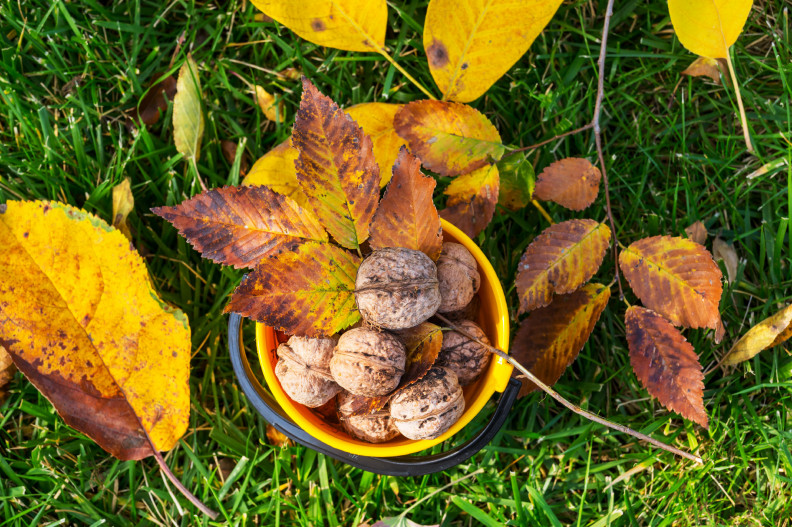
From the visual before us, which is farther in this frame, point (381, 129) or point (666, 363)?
point (381, 129)

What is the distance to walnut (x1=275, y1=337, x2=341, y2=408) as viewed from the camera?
1064 mm

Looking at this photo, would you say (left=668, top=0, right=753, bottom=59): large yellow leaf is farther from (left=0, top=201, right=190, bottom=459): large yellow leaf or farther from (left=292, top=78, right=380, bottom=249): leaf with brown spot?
(left=0, top=201, right=190, bottom=459): large yellow leaf

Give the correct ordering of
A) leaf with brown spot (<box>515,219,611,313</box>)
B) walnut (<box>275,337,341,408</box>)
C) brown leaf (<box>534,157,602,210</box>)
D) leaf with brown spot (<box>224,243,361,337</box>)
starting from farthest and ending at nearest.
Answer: brown leaf (<box>534,157,602,210</box>)
leaf with brown spot (<box>515,219,611,313</box>)
walnut (<box>275,337,341,408</box>)
leaf with brown spot (<box>224,243,361,337</box>)

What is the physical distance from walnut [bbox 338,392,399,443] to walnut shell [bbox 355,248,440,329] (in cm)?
20

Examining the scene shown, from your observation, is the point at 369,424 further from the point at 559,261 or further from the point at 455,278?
the point at 559,261

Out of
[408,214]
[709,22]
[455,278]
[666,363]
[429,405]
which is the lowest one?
[666,363]

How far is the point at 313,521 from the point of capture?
1397 mm

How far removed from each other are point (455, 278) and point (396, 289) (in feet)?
0.54

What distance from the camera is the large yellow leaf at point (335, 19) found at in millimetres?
1241

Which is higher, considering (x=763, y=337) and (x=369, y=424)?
(x=369, y=424)

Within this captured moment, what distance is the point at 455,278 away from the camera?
1.08 m

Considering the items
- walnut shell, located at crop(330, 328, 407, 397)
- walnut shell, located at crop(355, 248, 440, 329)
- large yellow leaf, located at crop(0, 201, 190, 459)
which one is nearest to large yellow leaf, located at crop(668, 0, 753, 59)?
walnut shell, located at crop(355, 248, 440, 329)

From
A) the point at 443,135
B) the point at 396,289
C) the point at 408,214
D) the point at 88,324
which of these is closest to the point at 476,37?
the point at 443,135

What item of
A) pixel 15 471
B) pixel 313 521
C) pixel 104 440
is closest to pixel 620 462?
pixel 313 521
